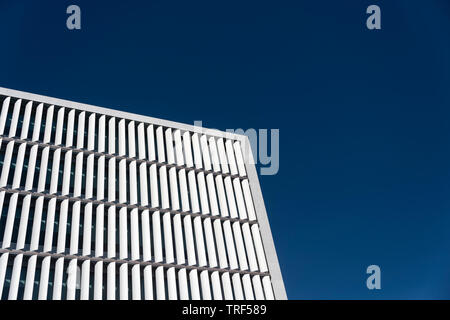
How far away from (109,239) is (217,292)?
26.6 ft

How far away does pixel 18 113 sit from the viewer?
117 ft

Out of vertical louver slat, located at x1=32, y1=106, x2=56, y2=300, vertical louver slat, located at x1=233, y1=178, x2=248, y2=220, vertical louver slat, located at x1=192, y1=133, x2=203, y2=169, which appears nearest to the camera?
vertical louver slat, located at x1=32, y1=106, x2=56, y2=300

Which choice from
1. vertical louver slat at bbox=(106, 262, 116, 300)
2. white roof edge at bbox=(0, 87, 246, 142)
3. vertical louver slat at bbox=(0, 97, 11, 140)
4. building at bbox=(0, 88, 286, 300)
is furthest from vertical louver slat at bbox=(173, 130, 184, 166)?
vertical louver slat at bbox=(0, 97, 11, 140)

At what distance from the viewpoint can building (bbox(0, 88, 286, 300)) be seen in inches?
1112

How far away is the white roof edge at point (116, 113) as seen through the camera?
3722 cm

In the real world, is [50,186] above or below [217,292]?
above

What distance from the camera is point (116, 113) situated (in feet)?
132

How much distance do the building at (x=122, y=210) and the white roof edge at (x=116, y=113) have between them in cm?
11

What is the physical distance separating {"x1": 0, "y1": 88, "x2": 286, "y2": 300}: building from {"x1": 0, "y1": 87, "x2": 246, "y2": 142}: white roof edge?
11 cm

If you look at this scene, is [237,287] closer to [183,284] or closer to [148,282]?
[183,284]

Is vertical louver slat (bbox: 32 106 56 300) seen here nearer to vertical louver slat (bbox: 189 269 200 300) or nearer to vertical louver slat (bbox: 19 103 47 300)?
vertical louver slat (bbox: 19 103 47 300)

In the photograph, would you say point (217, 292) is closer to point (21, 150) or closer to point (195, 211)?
point (195, 211)

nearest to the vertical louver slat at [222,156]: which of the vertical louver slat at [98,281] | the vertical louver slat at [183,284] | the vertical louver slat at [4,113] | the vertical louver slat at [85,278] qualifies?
the vertical louver slat at [183,284]
